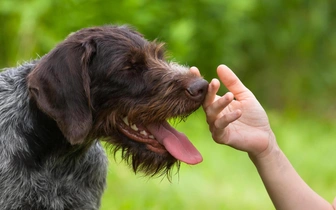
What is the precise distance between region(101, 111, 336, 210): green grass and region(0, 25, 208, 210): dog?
891 millimetres

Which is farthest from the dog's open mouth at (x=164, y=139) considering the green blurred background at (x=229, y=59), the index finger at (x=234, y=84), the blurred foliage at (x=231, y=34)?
the blurred foliage at (x=231, y=34)

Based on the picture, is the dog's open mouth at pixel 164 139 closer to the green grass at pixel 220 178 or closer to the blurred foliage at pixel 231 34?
the green grass at pixel 220 178

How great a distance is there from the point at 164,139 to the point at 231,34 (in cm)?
660

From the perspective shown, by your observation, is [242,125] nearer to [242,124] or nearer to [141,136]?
[242,124]

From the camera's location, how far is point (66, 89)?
169 inches

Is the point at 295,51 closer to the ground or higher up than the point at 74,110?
closer to the ground

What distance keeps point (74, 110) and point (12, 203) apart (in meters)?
0.66

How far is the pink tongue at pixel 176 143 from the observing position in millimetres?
4324

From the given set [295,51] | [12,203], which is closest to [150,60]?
[12,203]

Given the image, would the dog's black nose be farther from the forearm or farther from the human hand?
the forearm

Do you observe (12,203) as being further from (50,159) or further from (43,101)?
(43,101)

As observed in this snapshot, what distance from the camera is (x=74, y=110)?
4285 mm

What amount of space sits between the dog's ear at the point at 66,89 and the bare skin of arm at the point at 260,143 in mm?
621

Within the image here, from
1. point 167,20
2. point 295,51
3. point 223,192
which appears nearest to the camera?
point 223,192
